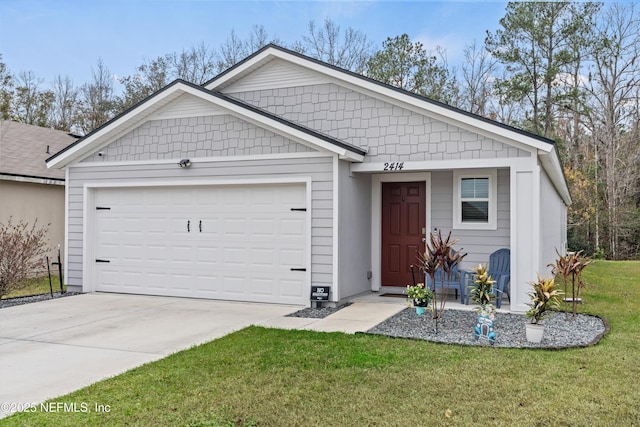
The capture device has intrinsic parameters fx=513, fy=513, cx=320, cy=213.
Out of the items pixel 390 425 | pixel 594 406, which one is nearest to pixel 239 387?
pixel 390 425

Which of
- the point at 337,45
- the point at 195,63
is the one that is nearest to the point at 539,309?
the point at 337,45

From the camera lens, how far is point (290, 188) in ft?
29.1

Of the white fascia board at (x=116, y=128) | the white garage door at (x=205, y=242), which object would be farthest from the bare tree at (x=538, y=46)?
the white fascia board at (x=116, y=128)

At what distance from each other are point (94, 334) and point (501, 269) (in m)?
6.38

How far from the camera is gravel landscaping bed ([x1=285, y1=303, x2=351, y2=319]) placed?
25.5 feet

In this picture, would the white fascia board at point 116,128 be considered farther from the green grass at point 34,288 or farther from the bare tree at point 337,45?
the bare tree at point 337,45

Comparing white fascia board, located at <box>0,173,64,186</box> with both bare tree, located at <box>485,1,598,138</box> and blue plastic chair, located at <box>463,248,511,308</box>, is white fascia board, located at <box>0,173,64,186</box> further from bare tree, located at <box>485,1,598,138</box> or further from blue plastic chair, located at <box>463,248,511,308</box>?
bare tree, located at <box>485,1,598,138</box>

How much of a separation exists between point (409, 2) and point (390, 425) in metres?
17.7

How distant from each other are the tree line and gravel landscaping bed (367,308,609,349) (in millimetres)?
15691

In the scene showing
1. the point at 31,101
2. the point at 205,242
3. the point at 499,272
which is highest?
the point at 31,101

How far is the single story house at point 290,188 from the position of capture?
27.7ft

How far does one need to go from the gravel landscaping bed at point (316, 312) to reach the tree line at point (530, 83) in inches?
595

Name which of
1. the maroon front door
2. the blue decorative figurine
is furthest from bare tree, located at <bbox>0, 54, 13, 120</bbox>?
the blue decorative figurine

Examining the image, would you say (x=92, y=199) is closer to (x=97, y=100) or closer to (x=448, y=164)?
(x=448, y=164)
